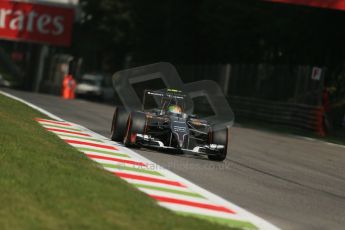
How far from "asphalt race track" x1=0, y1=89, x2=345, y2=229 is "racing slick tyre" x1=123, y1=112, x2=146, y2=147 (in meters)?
0.32

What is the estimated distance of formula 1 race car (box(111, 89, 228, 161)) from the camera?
44.9ft

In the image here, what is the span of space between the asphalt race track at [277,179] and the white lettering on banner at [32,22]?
27614 millimetres

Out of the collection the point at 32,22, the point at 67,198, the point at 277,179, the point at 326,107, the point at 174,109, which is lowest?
the point at 277,179

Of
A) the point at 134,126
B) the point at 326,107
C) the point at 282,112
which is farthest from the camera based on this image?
the point at 282,112

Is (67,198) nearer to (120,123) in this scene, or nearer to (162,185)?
(162,185)

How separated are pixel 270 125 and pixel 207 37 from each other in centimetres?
2178

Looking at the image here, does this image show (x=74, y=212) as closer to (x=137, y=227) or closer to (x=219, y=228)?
(x=137, y=227)

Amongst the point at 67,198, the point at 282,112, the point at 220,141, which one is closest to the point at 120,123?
the point at 220,141

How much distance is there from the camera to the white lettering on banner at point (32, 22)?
46031 mm

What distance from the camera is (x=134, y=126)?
545 inches

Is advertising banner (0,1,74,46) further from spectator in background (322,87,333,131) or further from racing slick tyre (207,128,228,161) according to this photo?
racing slick tyre (207,128,228,161)

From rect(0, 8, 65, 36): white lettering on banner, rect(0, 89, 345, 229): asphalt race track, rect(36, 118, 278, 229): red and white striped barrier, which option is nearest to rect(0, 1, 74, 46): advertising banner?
rect(0, 8, 65, 36): white lettering on banner

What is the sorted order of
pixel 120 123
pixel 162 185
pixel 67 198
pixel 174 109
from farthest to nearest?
1. pixel 120 123
2. pixel 174 109
3. pixel 162 185
4. pixel 67 198

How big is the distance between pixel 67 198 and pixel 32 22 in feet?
130
